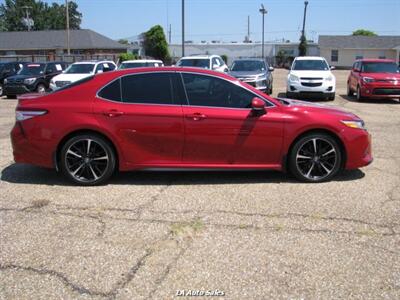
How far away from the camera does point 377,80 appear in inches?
680

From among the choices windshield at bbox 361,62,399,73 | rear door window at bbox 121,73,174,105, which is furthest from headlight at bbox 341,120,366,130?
windshield at bbox 361,62,399,73

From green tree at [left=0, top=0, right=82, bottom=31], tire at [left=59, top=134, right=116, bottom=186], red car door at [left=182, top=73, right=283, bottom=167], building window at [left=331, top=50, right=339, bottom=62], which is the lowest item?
tire at [left=59, top=134, right=116, bottom=186]

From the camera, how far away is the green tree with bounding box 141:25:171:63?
64188mm

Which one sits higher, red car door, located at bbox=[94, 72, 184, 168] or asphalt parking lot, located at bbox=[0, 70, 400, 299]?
red car door, located at bbox=[94, 72, 184, 168]

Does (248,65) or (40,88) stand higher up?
(248,65)

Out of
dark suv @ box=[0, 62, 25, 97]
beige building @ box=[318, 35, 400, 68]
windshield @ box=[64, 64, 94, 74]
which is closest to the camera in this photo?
windshield @ box=[64, 64, 94, 74]

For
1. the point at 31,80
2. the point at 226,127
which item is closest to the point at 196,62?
the point at 31,80

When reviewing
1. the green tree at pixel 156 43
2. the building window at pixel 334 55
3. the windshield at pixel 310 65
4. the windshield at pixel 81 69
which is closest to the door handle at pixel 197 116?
the windshield at pixel 310 65

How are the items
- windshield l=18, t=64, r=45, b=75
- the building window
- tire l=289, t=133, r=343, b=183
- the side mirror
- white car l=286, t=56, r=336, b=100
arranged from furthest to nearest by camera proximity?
1. the building window
2. windshield l=18, t=64, r=45, b=75
3. white car l=286, t=56, r=336, b=100
4. tire l=289, t=133, r=343, b=183
5. the side mirror

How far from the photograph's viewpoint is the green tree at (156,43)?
6419cm

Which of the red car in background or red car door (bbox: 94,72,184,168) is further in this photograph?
the red car in background

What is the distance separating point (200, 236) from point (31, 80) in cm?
1809

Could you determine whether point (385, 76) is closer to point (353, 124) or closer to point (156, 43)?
point (353, 124)

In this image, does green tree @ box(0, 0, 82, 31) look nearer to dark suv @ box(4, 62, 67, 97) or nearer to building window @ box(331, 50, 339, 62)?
building window @ box(331, 50, 339, 62)
